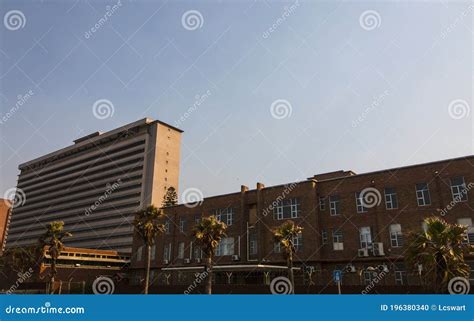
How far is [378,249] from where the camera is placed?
36781 mm

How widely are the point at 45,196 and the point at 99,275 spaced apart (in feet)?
312

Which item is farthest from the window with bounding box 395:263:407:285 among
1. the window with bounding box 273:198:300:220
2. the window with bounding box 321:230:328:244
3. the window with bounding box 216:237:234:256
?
the window with bounding box 216:237:234:256

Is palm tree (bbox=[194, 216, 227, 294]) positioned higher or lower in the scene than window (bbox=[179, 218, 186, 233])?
lower

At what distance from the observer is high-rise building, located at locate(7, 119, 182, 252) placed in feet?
368

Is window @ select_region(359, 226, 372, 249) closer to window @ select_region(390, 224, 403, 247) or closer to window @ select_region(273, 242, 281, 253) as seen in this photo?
window @ select_region(390, 224, 403, 247)

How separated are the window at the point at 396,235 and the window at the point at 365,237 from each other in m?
2.13

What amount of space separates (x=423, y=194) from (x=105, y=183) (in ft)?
349

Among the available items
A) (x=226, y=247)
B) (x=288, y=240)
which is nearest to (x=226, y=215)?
(x=226, y=247)

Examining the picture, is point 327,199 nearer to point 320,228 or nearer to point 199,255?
point 320,228

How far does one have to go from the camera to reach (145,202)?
357 feet

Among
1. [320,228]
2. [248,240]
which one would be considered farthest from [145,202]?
[320,228]

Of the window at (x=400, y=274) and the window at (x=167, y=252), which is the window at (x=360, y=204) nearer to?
the window at (x=400, y=274)

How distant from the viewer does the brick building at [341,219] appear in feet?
116

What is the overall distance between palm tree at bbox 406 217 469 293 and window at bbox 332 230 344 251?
14.8m
